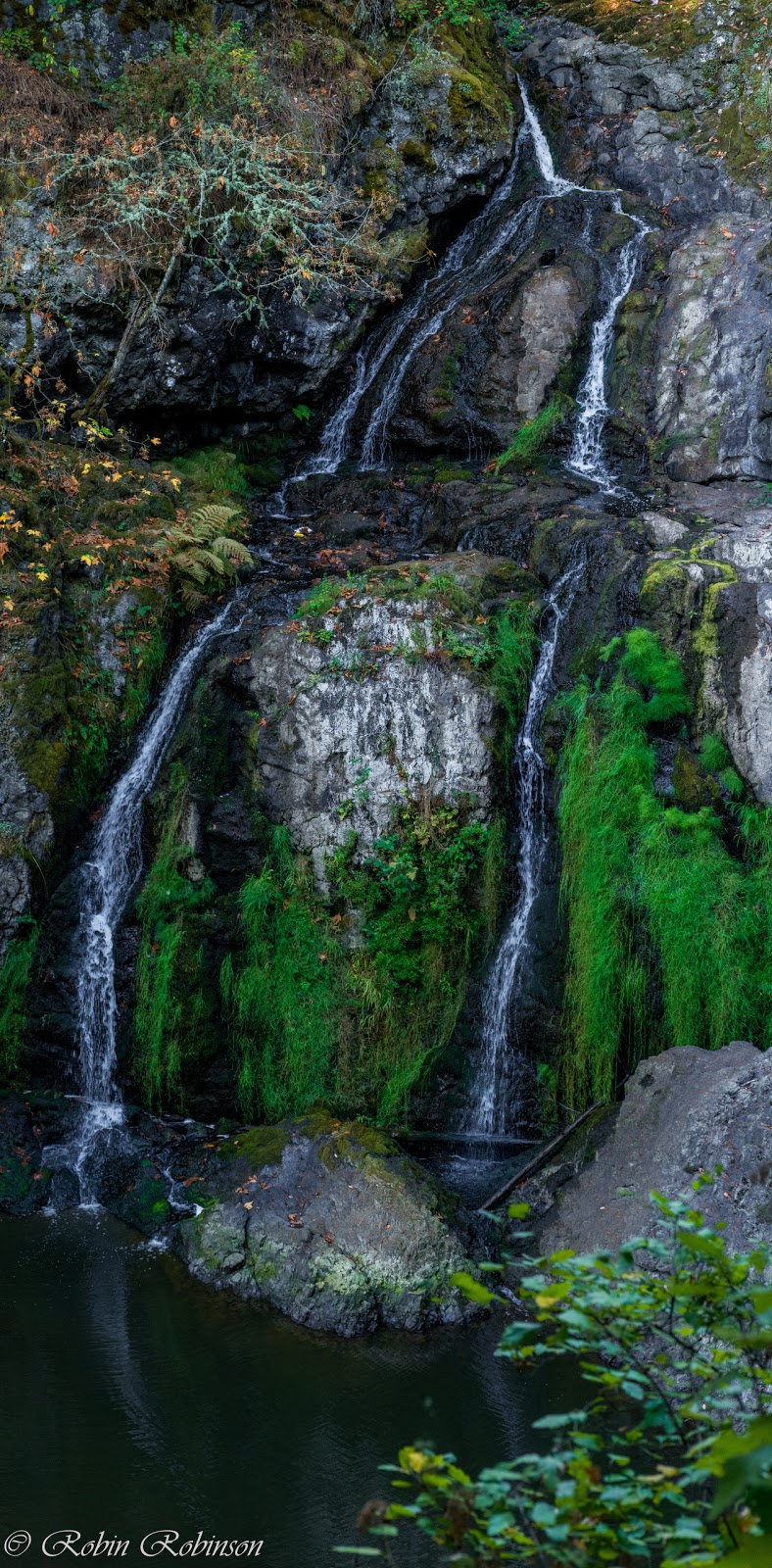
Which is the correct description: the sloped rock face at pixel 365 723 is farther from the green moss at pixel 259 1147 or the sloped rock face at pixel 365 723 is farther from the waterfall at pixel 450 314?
the waterfall at pixel 450 314

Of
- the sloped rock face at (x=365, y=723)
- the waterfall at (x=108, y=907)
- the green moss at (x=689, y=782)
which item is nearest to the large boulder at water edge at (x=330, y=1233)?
the waterfall at (x=108, y=907)

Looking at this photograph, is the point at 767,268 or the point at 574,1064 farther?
the point at 767,268

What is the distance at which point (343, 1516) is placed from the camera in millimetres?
4777

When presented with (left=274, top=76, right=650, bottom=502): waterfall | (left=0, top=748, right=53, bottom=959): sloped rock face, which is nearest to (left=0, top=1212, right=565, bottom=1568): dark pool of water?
(left=0, top=748, right=53, bottom=959): sloped rock face

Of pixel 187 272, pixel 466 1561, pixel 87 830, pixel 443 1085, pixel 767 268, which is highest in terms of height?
pixel 767 268

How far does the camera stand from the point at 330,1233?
21.6 ft

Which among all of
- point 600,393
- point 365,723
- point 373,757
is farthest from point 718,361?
point 373,757

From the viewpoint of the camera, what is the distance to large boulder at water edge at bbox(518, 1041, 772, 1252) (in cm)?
608

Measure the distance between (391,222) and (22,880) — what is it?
32.1ft

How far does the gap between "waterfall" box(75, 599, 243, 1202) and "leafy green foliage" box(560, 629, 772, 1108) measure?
3.70 m

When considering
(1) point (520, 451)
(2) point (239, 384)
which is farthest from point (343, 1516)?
(2) point (239, 384)

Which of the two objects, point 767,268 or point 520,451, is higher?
point 767,268

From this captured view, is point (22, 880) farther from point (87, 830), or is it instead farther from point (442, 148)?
point (442, 148)

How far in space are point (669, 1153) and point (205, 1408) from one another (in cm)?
310
